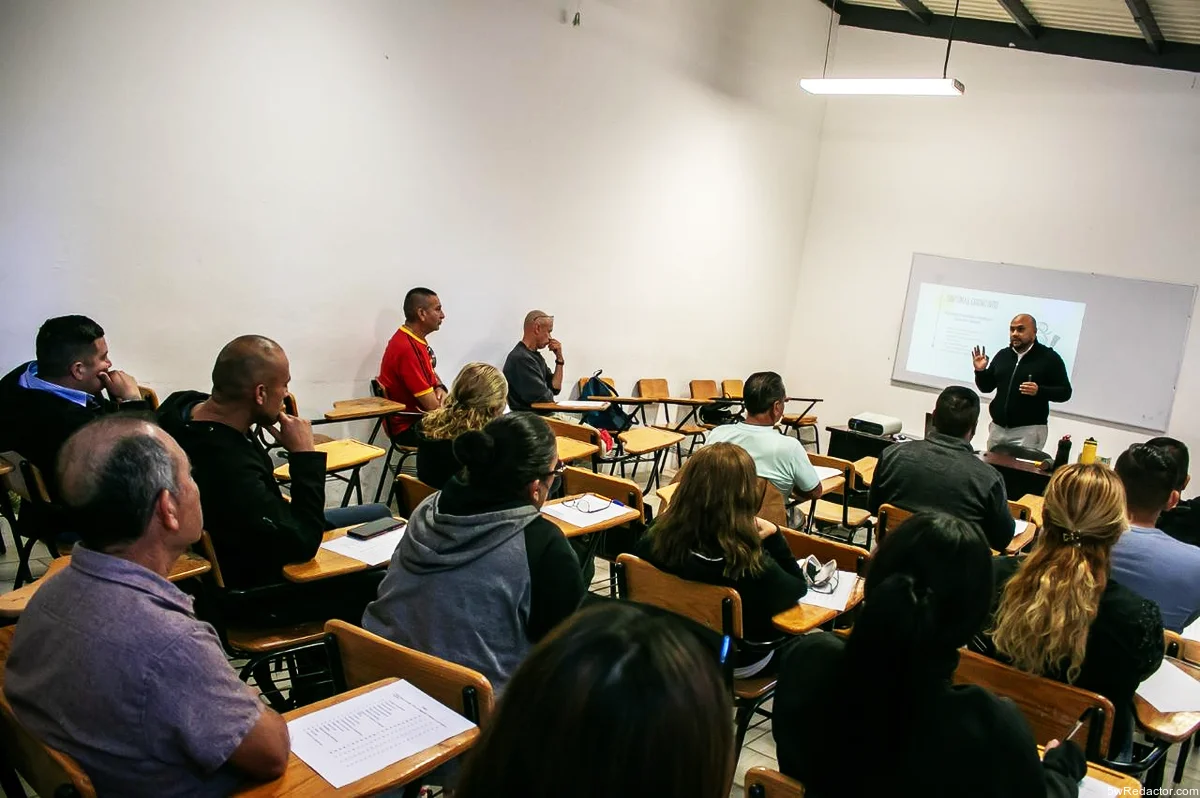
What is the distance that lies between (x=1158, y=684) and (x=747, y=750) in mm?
1238

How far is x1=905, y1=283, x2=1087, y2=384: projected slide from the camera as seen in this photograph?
7484 mm

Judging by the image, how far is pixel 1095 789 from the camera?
165 cm

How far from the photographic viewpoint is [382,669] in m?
1.75

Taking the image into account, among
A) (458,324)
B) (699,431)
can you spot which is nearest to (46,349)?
(458,324)

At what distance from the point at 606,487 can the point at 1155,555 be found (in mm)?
1864

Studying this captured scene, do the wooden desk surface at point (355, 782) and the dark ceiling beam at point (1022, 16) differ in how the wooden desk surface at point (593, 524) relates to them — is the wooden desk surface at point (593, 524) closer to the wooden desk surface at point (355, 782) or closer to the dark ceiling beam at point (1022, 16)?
the wooden desk surface at point (355, 782)

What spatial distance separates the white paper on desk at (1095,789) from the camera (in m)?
1.63

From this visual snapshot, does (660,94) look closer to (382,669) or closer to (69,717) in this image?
(382,669)

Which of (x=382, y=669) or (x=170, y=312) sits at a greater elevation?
(x=170, y=312)

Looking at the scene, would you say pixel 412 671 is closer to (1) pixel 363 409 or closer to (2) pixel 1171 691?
(2) pixel 1171 691

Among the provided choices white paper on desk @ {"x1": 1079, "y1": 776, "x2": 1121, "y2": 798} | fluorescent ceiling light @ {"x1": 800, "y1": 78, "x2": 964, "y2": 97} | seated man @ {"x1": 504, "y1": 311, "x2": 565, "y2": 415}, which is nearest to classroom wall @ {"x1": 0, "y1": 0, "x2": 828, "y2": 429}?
seated man @ {"x1": 504, "y1": 311, "x2": 565, "y2": 415}

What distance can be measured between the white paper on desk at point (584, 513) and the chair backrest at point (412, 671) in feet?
4.10

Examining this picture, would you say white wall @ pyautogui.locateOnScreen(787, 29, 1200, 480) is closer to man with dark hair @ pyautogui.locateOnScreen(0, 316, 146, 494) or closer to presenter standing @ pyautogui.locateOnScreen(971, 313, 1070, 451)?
presenter standing @ pyautogui.locateOnScreen(971, 313, 1070, 451)

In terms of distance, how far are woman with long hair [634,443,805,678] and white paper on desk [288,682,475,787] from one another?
0.98 metres
